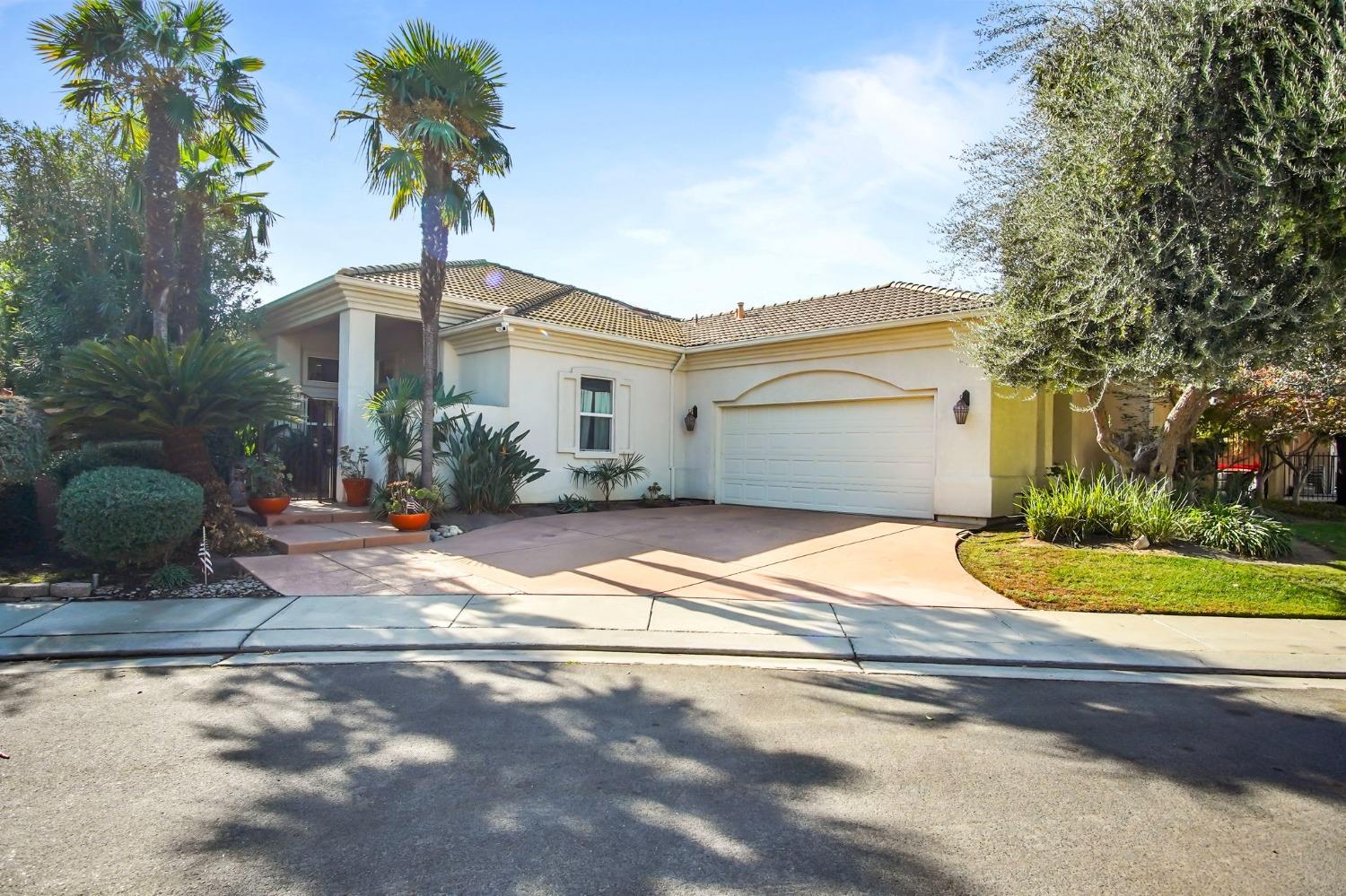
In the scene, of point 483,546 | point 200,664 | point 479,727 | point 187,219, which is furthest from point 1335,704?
point 187,219

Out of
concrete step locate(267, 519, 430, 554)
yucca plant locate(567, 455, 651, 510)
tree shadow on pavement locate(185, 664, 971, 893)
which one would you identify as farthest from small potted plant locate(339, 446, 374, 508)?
tree shadow on pavement locate(185, 664, 971, 893)

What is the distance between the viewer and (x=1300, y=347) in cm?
716

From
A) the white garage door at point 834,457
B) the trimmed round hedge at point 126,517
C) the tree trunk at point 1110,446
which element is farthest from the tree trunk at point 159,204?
the tree trunk at point 1110,446

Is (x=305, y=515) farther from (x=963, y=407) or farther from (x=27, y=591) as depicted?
(x=963, y=407)

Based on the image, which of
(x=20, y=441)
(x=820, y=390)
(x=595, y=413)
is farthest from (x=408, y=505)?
(x=820, y=390)

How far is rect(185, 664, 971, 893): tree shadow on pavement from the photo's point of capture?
8.70 feet

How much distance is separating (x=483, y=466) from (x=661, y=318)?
30.0ft

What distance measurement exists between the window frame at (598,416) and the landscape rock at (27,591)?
344 inches

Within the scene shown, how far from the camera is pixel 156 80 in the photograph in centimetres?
1038

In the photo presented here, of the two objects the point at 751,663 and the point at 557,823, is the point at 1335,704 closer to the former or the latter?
the point at 751,663

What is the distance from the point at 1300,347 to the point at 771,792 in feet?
24.9

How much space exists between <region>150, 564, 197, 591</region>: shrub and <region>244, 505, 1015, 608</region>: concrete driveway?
69 cm

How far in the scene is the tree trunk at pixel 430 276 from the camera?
11055mm

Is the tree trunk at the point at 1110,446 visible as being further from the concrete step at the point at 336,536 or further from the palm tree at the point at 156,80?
the palm tree at the point at 156,80
